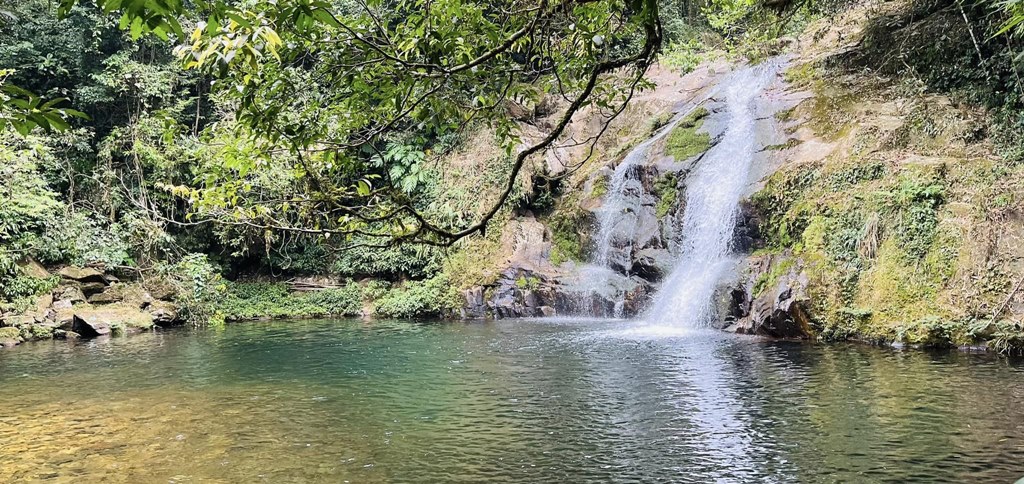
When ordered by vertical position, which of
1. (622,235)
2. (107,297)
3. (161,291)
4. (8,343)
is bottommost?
(8,343)

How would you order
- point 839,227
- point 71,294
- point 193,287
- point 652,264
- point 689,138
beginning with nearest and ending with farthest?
point 839,227 → point 652,264 → point 71,294 → point 689,138 → point 193,287

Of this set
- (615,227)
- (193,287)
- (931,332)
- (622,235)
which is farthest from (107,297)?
(931,332)

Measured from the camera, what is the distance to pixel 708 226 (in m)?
15.1

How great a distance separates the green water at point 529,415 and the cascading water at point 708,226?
215cm

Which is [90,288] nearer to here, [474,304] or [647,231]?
[474,304]

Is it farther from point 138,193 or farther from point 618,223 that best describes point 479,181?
point 138,193

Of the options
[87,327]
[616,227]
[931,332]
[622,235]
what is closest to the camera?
[931,332]

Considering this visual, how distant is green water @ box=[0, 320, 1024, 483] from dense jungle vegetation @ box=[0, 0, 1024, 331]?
202 centimetres

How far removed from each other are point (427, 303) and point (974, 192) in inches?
491

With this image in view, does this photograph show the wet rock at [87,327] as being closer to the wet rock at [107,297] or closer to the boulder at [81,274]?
the wet rock at [107,297]

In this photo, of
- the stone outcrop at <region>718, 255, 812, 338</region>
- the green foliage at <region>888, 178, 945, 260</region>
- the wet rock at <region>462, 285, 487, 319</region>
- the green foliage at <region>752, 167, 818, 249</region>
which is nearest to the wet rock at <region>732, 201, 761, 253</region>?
the green foliage at <region>752, 167, 818, 249</region>

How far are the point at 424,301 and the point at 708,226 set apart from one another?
7.74 m

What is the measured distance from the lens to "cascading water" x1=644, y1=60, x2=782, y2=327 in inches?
540

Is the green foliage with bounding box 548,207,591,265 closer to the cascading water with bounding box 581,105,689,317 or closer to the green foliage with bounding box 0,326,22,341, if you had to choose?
the cascading water with bounding box 581,105,689,317
